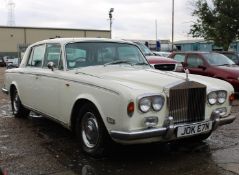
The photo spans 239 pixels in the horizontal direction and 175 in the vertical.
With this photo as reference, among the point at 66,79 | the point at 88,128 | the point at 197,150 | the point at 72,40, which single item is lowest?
the point at 197,150

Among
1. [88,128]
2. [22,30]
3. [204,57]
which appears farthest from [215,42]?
[22,30]

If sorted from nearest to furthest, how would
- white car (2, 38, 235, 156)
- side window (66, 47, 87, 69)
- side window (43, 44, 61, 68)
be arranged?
1. white car (2, 38, 235, 156)
2. side window (66, 47, 87, 69)
3. side window (43, 44, 61, 68)

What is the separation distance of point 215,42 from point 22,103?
78.2 feet

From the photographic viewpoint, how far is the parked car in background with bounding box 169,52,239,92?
11.6 m

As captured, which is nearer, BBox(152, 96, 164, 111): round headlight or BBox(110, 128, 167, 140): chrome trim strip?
BBox(110, 128, 167, 140): chrome trim strip

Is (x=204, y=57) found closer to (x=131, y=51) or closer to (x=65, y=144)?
(x=131, y=51)

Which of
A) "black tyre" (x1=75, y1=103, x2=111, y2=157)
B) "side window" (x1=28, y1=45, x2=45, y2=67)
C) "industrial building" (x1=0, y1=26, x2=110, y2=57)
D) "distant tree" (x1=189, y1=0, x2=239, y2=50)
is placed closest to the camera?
"black tyre" (x1=75, y1=103, x2=111, y2=157)

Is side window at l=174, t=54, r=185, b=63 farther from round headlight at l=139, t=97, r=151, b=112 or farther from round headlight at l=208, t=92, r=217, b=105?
round headlight at l=139, t=97, r=151, b=112

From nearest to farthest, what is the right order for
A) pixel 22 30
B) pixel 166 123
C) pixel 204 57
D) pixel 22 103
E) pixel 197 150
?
pixel 166 123
pixel 197 150
pixel 22 103
pixel 204 57
pixel 22 30

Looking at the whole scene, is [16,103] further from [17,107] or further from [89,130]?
[89,130]

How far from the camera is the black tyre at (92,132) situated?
521cm

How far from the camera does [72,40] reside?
6512 millimetres

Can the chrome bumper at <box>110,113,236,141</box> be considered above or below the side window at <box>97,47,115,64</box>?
below

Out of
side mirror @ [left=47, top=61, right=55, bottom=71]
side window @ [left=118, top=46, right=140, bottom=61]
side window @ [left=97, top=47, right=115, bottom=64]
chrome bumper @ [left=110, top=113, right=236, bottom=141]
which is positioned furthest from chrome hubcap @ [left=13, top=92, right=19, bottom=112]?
chrome bumper @ [left=110, top=113, right=236, bottom=141]
